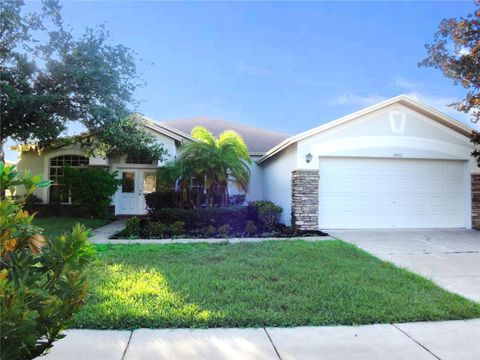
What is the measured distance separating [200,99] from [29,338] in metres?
23.5

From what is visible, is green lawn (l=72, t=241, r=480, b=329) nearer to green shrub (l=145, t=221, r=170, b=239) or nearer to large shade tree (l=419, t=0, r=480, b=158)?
green shrub (l=145, t=221, r=170, b=239)

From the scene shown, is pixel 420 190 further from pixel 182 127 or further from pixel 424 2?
pixel 182 127

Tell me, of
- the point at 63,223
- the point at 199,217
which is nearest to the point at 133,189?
the point at 63,223

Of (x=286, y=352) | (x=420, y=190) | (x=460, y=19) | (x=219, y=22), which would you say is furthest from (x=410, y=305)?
(x=460, y=19)

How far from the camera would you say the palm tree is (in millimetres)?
13273

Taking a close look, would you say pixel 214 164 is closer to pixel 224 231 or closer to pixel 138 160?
pixel 224 231

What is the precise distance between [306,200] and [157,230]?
16.2ft

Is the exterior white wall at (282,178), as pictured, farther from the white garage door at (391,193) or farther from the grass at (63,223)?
the grass at (63,223)

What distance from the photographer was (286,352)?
11.8 ft

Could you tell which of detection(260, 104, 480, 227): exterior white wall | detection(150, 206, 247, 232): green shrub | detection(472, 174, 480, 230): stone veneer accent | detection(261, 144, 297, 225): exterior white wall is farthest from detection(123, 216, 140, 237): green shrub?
detection(472, 174, 480, 230): stone veneer accent

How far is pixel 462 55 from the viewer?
1186cm

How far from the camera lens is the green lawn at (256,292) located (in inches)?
170

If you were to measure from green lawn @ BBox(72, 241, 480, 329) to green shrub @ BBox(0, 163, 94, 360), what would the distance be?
196 centimetres

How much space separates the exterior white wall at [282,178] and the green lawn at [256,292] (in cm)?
549
